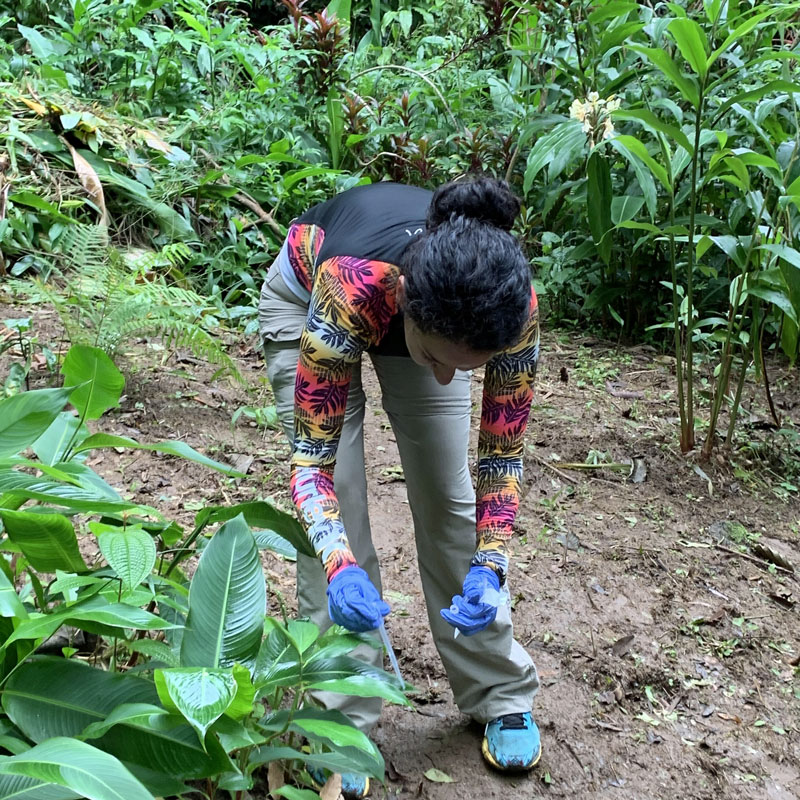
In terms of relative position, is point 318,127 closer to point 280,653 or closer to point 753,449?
point 753,449

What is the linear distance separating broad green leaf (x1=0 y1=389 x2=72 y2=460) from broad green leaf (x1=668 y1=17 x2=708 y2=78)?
2118mm

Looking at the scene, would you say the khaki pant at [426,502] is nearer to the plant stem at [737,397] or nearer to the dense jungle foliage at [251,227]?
the dense jungle foliage at [251,227]

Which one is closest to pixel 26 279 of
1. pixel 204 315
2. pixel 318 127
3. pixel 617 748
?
pixel 204 315

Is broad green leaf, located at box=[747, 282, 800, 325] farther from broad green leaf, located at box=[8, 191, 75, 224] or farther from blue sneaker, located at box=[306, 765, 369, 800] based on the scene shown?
broad green leaf, located at box=[8, 191, 75, 224]

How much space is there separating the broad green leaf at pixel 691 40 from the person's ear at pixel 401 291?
155cm

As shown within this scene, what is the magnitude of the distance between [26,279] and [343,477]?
8.27 feet

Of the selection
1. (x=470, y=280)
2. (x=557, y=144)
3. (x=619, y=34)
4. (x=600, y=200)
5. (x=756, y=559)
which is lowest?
(x=756, y=559)

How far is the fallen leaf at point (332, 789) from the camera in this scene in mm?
1651

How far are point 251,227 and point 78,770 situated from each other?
370 centimetres

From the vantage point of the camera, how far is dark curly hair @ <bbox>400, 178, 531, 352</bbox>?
4.73 feet

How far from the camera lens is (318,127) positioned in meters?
5.10

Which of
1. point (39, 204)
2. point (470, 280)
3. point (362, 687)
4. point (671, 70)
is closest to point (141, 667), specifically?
point (362, 687)

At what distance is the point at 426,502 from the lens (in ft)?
6.36

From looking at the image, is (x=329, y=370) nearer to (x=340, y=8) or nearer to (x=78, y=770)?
(x=78, y=770)
